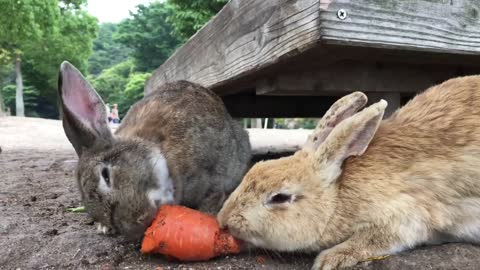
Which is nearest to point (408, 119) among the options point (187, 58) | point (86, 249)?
point (86, 249)

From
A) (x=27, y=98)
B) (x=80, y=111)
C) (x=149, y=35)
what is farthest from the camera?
(x=149, y=35)

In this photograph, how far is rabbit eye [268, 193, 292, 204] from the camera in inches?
88.7

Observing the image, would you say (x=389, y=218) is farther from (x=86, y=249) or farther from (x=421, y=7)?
(x=86, y=249)

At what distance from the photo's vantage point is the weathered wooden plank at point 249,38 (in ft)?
8.09

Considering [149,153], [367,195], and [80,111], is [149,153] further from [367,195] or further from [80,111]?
[367,195]

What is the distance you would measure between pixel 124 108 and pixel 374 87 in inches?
1786

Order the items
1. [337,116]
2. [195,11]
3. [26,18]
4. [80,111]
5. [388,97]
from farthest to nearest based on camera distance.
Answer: [195,11] → [26,18] → [388,97] → [80,111] → [337,116]

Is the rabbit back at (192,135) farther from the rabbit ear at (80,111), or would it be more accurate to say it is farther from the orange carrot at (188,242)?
the orange carrot at (188,242)

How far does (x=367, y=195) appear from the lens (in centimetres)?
223

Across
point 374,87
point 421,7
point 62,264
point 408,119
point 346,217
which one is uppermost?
point 421,7

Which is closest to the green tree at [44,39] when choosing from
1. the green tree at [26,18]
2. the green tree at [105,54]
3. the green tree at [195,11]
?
the green tree at [26,18]

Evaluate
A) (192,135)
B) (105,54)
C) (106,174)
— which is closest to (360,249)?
(106,174)

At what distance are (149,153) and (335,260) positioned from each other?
4.10 ft

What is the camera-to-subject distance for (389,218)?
217 centimetres
